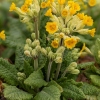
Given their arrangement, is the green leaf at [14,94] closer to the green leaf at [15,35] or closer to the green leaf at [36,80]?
the green leaf at [36,80]

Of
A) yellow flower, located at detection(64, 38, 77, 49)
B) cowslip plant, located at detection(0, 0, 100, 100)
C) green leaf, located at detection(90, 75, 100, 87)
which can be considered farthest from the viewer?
green leaf, located at detection(90, 75, 100, 87)

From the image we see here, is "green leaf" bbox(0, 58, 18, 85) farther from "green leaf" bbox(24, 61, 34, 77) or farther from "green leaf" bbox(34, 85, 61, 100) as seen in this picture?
"green leaf" bbox(34, 85, 61, 100)

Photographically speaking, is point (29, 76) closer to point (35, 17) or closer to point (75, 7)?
point (35, 17)

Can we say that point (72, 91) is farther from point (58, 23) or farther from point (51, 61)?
point (58, 23)

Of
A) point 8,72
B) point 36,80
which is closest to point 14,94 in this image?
point 36,80

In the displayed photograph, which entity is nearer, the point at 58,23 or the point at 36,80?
the point at 58,23

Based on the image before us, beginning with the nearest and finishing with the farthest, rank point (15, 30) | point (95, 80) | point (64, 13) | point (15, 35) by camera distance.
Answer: point (64, 13) < point (95, 80) < point (15, 35) < point (15, 30)

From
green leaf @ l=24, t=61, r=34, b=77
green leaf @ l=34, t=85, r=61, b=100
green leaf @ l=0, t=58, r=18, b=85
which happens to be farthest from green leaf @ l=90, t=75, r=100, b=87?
green leaf @ l=0, t=58, r=18, b=85
